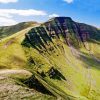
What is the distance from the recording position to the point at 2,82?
128125 mm

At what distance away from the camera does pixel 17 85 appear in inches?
4963

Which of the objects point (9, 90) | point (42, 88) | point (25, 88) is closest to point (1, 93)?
point (9, 90)

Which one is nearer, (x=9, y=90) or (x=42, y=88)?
(x=9, y=90)

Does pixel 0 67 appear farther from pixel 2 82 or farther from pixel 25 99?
pixel 25 99

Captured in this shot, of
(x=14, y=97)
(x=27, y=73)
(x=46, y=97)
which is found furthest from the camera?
(x=27, y=73)

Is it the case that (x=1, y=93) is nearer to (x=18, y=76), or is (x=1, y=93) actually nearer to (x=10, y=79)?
(x=10, y=79)

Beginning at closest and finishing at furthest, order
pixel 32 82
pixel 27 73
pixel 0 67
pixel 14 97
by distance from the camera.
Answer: pixel 14 97 → pixel 32 82 → pixel 27 73 → pixel 0 67

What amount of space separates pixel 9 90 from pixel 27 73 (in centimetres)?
3497

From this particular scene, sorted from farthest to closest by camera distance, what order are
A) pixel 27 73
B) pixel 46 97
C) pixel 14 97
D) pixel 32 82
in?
pixel 27 73 → pixel 32 82 → pixel 46 97 → pixel 14 97

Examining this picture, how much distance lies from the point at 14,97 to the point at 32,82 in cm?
2789

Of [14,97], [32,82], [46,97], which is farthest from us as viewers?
[32,82]

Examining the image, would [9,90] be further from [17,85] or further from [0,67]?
[0,67]

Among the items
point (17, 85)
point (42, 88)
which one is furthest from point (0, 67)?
point (17, 85)

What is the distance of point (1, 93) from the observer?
4663 inches
